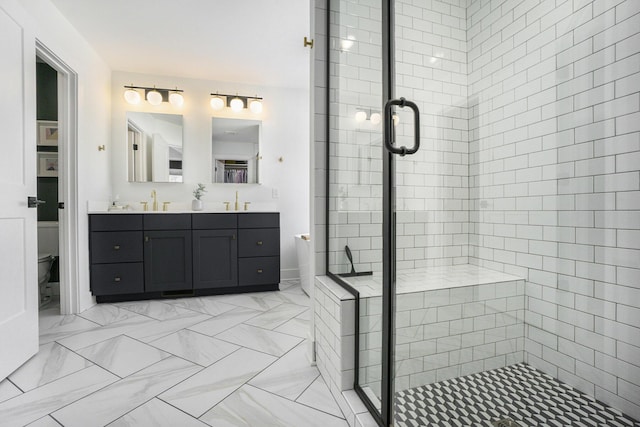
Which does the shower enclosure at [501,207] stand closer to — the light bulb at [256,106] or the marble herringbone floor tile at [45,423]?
the marble herringbone floor tile at [45,423]

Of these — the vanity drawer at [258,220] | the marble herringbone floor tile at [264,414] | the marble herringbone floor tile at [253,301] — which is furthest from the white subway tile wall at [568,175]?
the vanity drawer at [258,220]

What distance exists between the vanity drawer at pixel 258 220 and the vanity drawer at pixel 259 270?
34 centimetres

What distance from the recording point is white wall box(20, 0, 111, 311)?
7.38ft

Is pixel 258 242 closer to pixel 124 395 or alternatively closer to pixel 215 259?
pixel 215 259

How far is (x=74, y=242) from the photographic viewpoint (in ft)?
8.49

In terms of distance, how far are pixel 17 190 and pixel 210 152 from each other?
2.03m

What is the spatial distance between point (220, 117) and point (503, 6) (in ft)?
11.1

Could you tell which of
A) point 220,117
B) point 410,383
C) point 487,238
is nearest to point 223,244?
point 220,117

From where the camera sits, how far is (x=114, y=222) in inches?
113

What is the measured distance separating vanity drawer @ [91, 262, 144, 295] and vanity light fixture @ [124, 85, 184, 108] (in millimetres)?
1747

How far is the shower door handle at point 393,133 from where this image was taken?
3.10 ft

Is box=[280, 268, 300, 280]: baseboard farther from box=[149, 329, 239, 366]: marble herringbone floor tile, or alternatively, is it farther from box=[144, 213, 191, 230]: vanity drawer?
box=[149, 329, 239, 366]: marble herringbone floor tile

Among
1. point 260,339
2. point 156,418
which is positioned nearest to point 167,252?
point 260,339

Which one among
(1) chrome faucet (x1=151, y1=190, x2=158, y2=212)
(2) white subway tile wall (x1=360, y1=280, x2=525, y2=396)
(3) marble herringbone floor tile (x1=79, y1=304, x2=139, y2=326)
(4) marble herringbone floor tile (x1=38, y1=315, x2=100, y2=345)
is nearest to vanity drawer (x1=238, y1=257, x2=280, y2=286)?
(3) marble herringbone floor tile (x1=79, y1=304, x2=139, y2=326)
